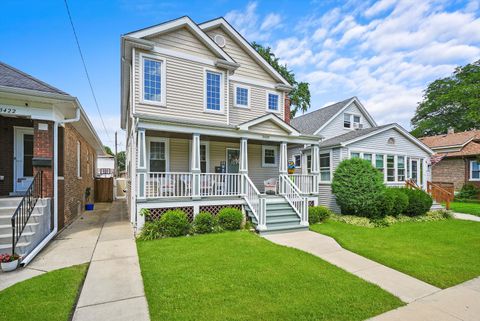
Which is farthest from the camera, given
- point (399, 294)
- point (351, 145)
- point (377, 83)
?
point (377, 83)

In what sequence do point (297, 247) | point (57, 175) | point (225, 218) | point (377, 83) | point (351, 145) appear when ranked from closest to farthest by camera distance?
point (297, 247), point (57, 175), point (225, 218), point (351, 145), point (377, 83)

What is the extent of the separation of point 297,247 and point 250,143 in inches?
259

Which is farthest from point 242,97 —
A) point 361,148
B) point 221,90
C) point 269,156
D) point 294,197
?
point 361,148

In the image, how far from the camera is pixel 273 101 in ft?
43.6

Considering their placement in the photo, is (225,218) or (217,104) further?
(217,104)

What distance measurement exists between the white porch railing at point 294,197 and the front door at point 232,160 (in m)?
2.57

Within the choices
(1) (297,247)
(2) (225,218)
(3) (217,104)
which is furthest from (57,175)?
(1) (297,247)

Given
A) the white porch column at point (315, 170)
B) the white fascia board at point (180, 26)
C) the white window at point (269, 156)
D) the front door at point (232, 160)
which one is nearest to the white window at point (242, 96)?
the white fascia board at point (180, 26)

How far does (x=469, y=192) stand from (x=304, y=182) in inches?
709

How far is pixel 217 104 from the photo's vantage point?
11008mm

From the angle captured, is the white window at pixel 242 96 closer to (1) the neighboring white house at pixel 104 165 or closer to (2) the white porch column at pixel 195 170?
(2) the white porch column at pixel 195 170

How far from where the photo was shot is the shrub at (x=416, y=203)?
39.7ft

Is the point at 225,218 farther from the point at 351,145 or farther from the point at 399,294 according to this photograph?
the point at 351,145

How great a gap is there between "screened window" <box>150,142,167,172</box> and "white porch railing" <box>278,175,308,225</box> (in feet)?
16.9
